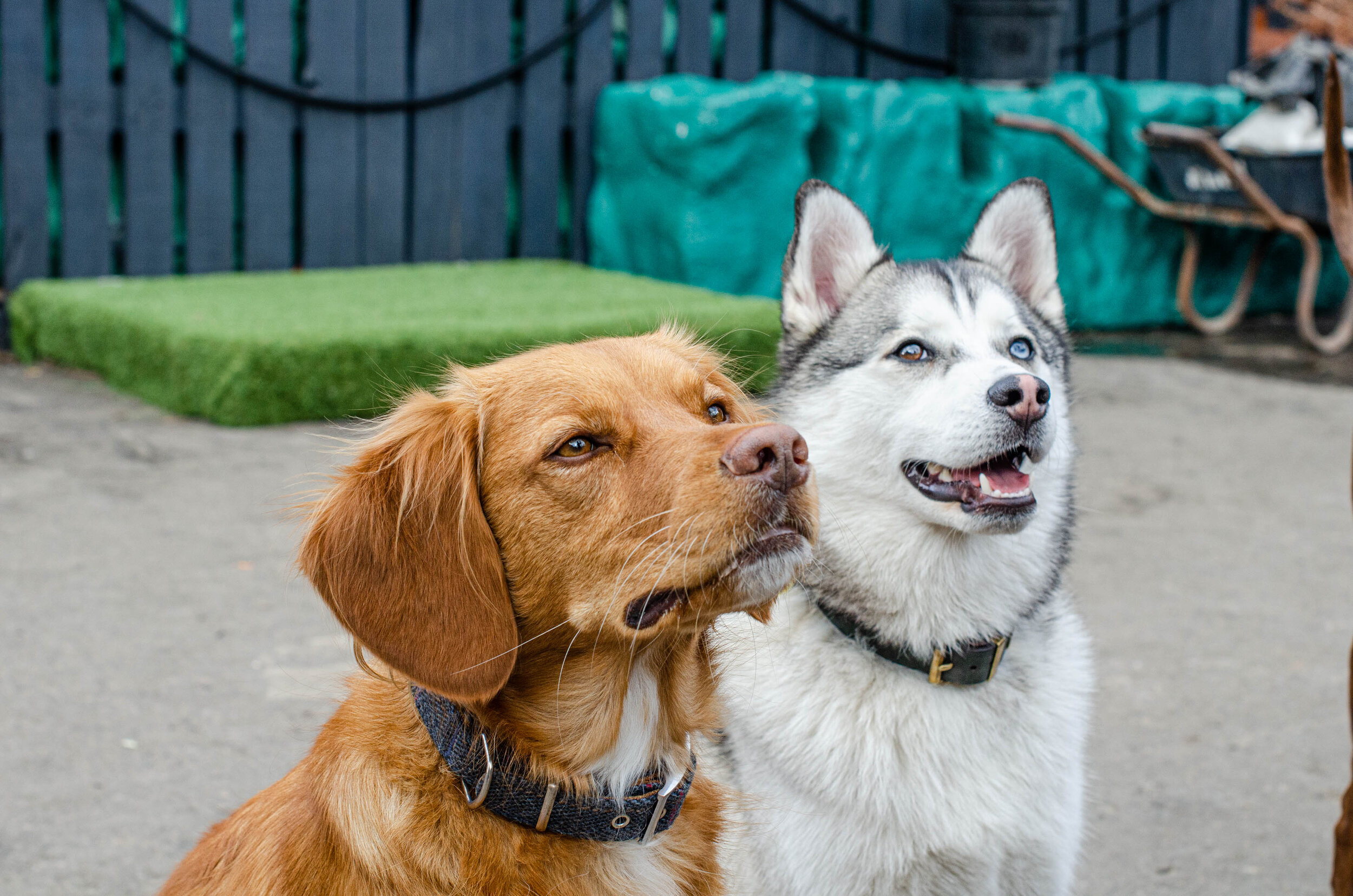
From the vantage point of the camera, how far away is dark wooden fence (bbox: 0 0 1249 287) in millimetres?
7914

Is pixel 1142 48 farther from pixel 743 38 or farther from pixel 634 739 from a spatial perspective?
pixel 634 739

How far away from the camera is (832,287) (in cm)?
318

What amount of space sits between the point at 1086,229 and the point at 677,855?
855cm

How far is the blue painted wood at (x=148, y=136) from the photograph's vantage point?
8008mm

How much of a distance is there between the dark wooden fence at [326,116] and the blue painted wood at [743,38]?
0.01 metres

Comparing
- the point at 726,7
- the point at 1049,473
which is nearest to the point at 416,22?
the point at 726,7

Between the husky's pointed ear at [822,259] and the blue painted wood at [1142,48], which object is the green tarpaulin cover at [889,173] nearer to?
the blue painted wood at [1142,48]

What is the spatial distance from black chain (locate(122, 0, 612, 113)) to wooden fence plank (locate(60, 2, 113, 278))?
0.30 metres

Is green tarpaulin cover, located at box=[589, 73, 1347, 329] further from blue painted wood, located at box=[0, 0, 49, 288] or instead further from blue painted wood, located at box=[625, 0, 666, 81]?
blue painted wood, located at box=[0, 0, 49, 288]

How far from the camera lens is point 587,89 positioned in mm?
9180

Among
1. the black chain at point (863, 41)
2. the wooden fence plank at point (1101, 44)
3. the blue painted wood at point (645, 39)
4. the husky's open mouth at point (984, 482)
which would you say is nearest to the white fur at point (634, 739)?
the husky's open mouth at point (984, 482)

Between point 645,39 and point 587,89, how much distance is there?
1.89ft

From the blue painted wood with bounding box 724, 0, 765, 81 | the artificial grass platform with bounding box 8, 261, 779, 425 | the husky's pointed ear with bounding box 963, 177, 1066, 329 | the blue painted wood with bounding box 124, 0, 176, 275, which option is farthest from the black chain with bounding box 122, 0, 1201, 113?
the husky's pointed ear with bounding box 963, 177, 1066, 329

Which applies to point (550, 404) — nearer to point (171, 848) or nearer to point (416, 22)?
point (171, 848)
